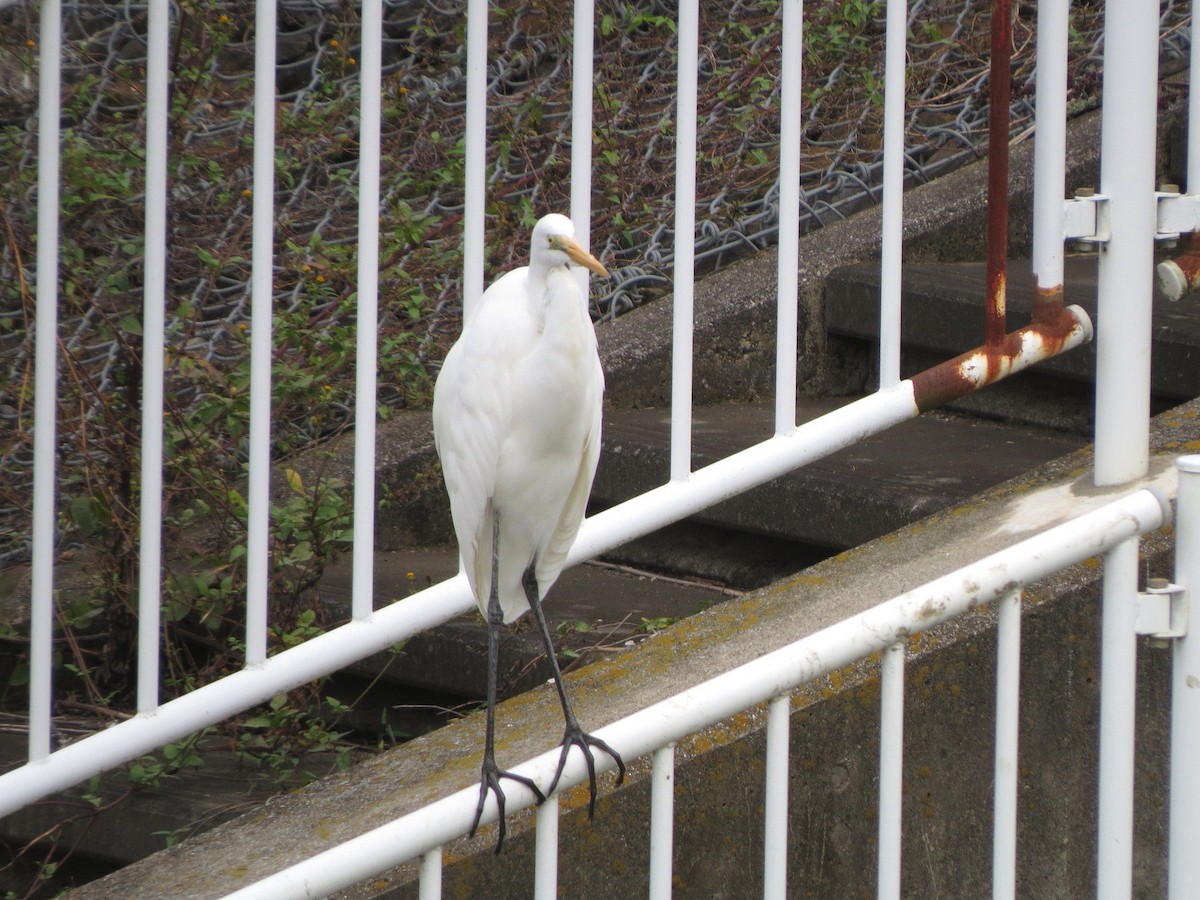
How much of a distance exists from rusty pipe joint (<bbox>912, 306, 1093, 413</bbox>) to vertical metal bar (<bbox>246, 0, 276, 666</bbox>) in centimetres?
92

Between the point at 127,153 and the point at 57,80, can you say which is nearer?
the point at 57,80

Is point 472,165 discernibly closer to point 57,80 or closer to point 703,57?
point 57,80

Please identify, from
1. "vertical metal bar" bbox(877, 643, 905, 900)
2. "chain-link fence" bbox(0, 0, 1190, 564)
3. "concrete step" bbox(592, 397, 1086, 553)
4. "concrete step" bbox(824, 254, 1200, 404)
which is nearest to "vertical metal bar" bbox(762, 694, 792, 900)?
"vertical metal bar" bbox(877, 643, 905, 900)

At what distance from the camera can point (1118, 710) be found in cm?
152

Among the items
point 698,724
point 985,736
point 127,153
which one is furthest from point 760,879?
point 127,153

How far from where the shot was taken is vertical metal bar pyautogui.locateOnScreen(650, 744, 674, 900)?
1421mm

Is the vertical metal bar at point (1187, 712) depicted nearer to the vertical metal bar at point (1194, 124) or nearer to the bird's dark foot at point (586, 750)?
the bird's dark foot at point (586, 750)

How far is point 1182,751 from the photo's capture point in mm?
1564

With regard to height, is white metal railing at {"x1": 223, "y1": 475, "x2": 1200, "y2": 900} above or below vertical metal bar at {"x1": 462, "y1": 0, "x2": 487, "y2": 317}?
below

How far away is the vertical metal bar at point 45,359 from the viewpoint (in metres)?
1.80

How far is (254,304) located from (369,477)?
257mm

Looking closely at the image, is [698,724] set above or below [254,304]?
below

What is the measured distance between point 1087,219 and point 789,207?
49cm

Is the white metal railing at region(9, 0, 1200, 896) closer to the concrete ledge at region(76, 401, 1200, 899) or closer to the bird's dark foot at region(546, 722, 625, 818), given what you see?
the bird's dark foot at region(546, 722, 625, 818)
